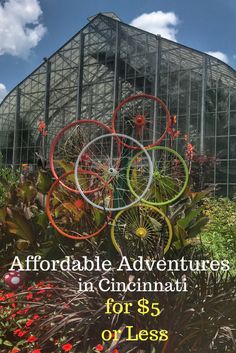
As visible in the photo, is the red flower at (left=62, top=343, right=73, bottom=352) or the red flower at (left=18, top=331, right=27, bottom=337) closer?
the red flower at (left=62, top=343, right=73, bottom=352)

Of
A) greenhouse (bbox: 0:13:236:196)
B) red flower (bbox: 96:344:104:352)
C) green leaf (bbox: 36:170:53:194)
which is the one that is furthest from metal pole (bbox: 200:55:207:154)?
red flower (bbox: 96:344:104:352)

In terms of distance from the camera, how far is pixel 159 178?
11.0 feet

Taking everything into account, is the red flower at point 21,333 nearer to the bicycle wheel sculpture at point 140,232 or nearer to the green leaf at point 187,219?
the bicycle wheel sculpture at point 140,232

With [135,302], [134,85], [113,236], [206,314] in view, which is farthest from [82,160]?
[134,85]

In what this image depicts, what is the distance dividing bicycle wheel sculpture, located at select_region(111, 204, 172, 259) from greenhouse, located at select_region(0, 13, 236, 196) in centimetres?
118

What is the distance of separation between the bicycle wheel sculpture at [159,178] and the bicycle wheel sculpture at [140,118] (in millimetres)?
122

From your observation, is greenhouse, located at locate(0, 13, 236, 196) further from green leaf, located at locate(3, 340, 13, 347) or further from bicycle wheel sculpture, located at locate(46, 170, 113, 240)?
green leaf, located at locate(3, 340, 13, 347)

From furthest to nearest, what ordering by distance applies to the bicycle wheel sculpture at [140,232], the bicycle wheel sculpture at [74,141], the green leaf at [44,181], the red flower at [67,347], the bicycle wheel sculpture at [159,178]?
the green leaf at [44,181], the bicycle wheel sculpture at [74,141], the bicycle wheel sculpture at [159,178], the bicycle wheel sculpture at [140,232], the red flower at [67,347]

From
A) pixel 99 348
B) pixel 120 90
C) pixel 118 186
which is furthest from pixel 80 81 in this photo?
pixel 99 348

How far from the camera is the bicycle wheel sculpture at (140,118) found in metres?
3.16

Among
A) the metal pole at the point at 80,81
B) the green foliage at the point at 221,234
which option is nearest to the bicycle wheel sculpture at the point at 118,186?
the green foliage at the point at 221,234

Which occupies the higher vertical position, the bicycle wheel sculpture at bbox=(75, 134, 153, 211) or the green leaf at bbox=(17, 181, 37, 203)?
the bicycle wheel sculpture at bbox=(75, 134, 153, 211)

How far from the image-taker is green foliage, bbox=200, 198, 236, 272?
3921mm

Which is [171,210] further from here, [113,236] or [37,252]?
[37,252]
